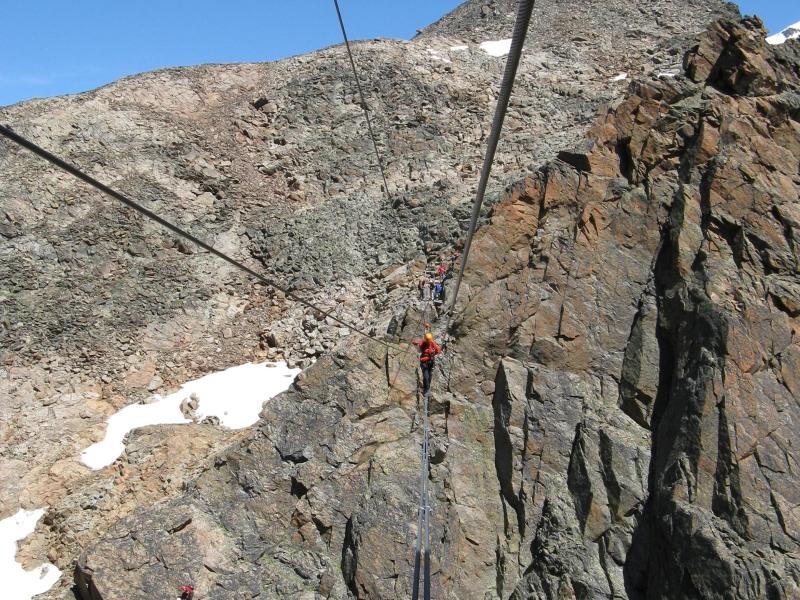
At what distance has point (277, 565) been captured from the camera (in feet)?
56.6

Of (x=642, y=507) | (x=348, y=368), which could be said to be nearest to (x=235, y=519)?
(x=348, y=368)

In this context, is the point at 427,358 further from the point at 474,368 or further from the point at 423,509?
the point at 423,509

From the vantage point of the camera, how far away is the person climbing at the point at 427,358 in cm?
1845

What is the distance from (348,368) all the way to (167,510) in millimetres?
6508

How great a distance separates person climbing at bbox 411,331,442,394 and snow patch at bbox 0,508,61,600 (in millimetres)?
12425

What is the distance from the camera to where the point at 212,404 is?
24.0 meters

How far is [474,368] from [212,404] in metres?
10.7

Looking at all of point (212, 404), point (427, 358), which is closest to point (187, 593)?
point (212, 404)

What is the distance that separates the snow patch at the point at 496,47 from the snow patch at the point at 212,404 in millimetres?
27182

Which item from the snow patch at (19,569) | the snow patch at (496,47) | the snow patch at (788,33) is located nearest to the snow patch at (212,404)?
the snow patch at (19,569)

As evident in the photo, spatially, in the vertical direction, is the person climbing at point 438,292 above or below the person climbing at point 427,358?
above

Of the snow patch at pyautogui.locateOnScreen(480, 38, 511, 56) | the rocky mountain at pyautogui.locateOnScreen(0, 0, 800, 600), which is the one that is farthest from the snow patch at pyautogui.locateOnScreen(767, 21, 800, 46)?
the rocky mountain at pyautogui.locateOnScreen(0, 0, 800, 600)

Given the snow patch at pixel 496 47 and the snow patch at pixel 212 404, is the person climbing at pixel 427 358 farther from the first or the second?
the snow patch at pixel 496 47

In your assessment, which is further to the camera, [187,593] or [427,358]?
[427,358]
